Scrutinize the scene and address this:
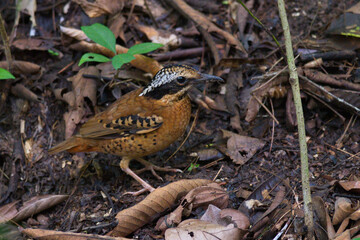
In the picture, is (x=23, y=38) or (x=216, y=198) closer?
(x=216, y=198)

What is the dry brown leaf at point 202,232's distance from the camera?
3.38 metres

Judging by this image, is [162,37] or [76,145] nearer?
[76,145]

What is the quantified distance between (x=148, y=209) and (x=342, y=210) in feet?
5.92

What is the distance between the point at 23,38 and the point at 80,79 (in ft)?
4.86

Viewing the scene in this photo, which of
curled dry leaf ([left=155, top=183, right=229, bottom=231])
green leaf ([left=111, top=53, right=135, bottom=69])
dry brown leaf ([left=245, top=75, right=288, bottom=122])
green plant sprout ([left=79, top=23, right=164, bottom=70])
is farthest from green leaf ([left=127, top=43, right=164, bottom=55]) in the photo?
curled dry leaf ([left=155, top=183, right=229, bottom=231])

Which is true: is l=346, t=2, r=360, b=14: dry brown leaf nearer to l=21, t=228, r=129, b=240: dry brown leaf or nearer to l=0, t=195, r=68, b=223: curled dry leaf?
l=21, t=228, r=129, b=240: dry brown leaf

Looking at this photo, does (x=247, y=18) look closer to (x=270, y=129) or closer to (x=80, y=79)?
(x=270, y=129)

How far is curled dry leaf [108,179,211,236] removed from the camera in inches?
153

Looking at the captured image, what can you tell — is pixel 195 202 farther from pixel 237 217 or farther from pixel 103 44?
pixel 103 44

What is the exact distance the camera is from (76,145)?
196 inches

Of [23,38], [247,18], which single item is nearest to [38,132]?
[23,38]

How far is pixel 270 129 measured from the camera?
4.96 m

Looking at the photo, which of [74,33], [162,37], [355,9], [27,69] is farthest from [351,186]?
[27,69]

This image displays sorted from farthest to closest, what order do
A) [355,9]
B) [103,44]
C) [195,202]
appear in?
1. [355,9]
2. [103,44]
3. [195,202]
